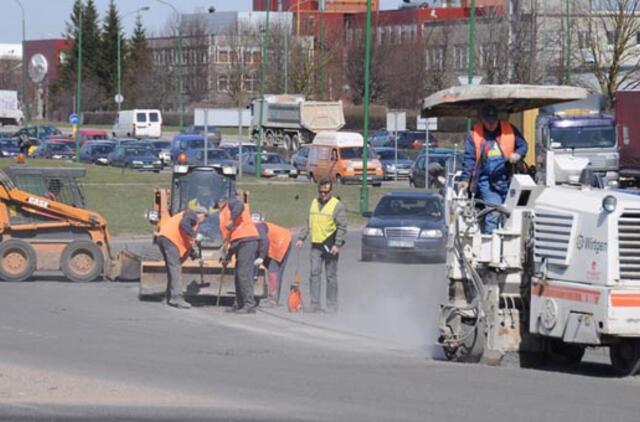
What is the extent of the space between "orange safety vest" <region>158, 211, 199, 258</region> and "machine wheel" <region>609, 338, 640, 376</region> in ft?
30.1

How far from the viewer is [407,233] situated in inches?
1156

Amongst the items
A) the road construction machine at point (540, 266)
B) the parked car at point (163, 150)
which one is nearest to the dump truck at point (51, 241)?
the road construction machine at point (540, 266)

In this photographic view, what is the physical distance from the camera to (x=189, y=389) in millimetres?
11555

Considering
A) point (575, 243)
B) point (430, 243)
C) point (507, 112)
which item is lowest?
point (430, 243)

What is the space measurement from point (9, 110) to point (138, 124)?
21143mm

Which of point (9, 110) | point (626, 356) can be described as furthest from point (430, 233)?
point (9, 110)

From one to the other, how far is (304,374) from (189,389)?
4.65 ft

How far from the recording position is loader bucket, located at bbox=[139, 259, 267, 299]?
70.2 feet

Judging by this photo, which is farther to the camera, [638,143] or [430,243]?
[638,143]

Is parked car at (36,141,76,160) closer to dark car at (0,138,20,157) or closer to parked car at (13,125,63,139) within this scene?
dark car at (0,138,20,157)

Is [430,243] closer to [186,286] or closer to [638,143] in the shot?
[186,286]

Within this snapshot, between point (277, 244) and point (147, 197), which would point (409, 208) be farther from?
point (147, 197)

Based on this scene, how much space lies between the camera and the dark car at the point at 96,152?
6550 centimetres

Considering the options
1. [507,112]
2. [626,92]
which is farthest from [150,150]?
[507,112]
